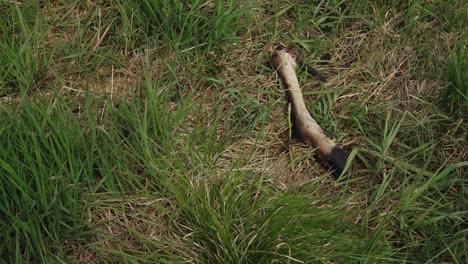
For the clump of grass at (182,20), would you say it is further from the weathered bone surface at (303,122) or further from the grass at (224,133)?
the weathered bone surface at (303,122)

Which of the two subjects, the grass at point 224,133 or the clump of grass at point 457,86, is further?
the clump of grass at point 457,86

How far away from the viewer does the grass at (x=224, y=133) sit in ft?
6.42

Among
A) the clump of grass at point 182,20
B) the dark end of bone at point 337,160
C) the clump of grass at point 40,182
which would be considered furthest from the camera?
the clump of grass at point 182,20

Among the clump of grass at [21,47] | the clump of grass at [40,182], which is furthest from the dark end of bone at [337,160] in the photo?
the clump of grass at [21,47]

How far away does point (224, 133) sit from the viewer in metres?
2.32

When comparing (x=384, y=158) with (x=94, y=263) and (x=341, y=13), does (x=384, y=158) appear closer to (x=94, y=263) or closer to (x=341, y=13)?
(x=341, y=13)

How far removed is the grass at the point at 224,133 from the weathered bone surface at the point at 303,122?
4 centimetres

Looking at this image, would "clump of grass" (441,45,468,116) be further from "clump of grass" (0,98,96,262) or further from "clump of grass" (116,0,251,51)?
"clump of grass" (0,98,96,262)

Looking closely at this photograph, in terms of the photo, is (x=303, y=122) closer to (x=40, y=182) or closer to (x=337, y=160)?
(x=337, y=160)

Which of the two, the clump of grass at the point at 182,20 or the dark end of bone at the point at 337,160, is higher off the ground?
the clump of grass at the point at 182,20

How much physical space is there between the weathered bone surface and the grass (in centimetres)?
4

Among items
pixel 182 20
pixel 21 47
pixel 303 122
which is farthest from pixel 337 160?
pixel 21 47

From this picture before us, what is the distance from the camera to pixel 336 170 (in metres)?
2.27

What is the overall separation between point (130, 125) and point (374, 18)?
44.6 inches
